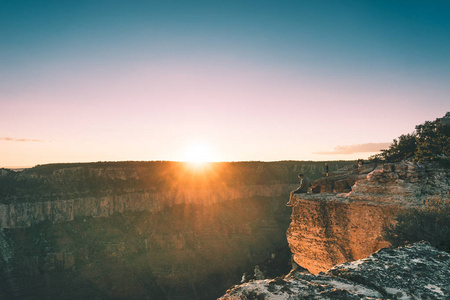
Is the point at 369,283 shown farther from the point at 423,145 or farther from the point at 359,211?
the point at 423,145

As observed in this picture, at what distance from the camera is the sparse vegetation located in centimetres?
1476

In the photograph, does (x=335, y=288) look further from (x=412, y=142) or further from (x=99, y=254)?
(x=99, y=254)

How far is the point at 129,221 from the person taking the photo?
138 ft

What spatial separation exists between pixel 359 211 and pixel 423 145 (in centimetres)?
848

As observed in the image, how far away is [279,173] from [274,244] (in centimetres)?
1743

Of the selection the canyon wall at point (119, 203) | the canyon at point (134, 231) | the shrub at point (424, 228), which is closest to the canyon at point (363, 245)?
the shrub at point (424, 228)

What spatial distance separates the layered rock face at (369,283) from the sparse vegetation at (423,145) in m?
11.8

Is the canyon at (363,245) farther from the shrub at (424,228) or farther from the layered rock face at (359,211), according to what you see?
the shrub at (424,228)

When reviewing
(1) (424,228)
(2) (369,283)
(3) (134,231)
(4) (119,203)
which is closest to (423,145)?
(1) (424,228)

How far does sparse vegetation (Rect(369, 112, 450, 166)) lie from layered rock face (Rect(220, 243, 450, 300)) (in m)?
11.8

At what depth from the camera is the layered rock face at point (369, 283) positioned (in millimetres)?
3037

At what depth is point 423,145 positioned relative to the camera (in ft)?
52.2

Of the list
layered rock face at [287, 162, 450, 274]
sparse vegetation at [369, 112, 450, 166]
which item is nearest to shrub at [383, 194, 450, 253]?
layered rock face at [287, 162, 450, 274]

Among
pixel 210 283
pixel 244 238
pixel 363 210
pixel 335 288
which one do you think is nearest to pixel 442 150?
pixel 363 210
